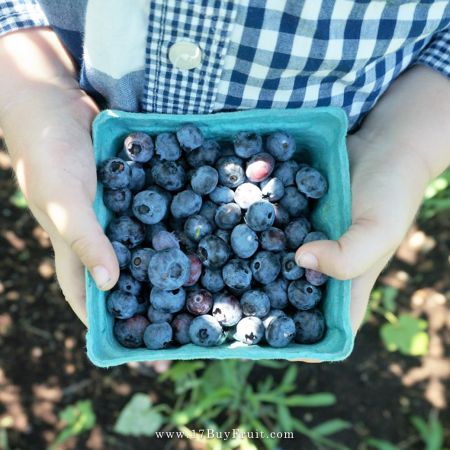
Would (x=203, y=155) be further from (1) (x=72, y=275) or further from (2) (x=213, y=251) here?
(1) (x=72, y=275)

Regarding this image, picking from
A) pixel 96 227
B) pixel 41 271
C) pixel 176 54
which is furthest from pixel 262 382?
pixel 176 54

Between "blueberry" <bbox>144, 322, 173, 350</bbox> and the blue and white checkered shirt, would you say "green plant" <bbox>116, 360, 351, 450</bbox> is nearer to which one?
"blueberry" <bbox>144, 322, 173, 350</bbox>

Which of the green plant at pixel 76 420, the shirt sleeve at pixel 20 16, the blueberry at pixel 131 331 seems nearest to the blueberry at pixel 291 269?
the blueberry at pixel 131 331

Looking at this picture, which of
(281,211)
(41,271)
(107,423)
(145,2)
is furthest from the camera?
(41,271)

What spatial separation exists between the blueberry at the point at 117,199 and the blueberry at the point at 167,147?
12cm

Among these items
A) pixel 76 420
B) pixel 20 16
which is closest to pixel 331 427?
pixel 76 420

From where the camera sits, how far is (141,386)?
218 cm

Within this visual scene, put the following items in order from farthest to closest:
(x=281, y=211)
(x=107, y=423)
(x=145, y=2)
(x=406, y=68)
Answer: (x=107, y=423) → (x=406, y=68) → (x=281, y=211) → (x=145, y=2)

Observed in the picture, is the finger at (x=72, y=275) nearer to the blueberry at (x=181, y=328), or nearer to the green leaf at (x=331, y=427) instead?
the blueberry at (x=181, y=328)

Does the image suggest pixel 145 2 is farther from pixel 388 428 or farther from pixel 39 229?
pixel 388 428

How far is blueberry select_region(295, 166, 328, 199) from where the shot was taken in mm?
1342

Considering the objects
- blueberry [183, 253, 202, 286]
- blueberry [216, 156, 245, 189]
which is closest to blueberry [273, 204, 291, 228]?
blueberry [216, 156, 245, 189]

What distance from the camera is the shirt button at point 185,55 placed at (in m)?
1.17

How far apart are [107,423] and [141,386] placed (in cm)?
18
